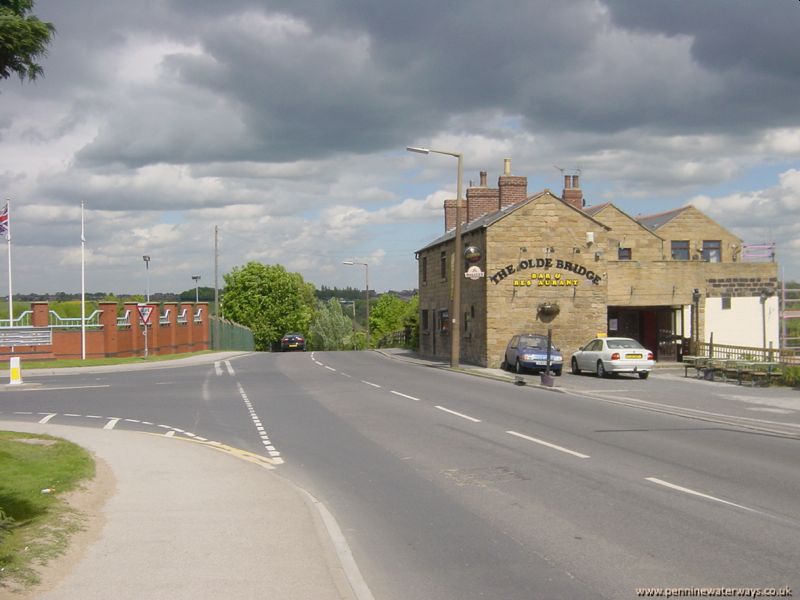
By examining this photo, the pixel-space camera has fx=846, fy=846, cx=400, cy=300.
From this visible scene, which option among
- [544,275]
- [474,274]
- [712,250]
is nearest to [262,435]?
[474,274]

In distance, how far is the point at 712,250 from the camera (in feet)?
169

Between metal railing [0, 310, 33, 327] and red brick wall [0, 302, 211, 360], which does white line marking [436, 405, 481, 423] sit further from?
metal railing [0, 310, 33, 327]

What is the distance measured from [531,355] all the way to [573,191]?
62.7 feet

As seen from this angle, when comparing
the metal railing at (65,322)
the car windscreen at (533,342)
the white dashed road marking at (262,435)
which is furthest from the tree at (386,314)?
the white dashed road marking at (262,435)

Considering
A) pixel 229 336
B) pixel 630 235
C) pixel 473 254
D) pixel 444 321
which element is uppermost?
pixel 630 235

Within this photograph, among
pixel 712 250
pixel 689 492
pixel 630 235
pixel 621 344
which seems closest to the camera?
pixel 689 492

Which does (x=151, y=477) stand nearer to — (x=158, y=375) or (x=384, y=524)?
(x=384, y=524)

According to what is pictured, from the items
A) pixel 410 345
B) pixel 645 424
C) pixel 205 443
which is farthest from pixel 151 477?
pixel 410 345

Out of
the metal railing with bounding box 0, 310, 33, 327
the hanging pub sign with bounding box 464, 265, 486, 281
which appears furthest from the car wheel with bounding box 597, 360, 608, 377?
the metal railing with bounding box 0, 310, 33, 327

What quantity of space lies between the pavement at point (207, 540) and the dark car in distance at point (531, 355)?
68.1ft

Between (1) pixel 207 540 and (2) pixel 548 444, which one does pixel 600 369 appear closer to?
(2) pixel 548 444

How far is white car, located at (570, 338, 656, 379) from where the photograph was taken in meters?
29.0

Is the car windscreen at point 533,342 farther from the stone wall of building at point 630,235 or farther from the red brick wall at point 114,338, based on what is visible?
the red brick wall at point 114,338

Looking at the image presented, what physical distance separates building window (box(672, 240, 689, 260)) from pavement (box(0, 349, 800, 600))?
44.0 m
